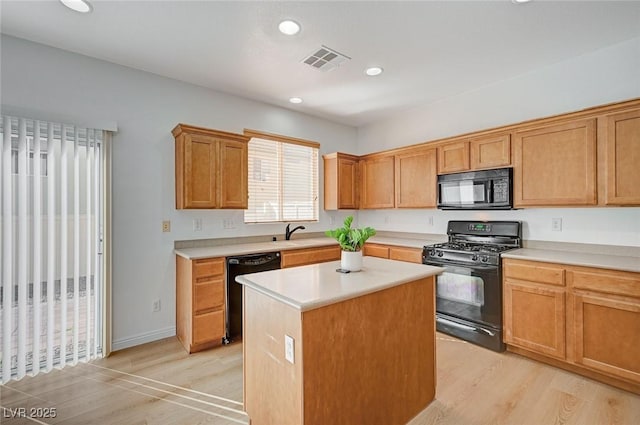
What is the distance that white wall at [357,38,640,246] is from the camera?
266 centimetres

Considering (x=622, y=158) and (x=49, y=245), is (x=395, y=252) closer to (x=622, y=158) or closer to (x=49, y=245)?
(x=622, y=158)

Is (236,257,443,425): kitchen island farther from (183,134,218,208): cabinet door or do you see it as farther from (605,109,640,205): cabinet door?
(605,109,640,205): cabinet door

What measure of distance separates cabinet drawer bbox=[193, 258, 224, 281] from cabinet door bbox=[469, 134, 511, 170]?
9.87ft

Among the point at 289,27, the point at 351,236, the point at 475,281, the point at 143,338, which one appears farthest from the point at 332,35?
the point at 143,338

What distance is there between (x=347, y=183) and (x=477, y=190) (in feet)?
6.37

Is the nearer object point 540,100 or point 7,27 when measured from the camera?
point 7,27

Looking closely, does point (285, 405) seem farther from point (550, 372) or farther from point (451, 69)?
point (451, 69)

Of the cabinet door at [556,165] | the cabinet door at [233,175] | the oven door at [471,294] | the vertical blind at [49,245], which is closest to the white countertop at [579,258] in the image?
the oven door at [471,294]

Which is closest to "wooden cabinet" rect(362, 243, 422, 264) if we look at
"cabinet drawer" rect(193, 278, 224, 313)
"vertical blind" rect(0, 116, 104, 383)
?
"cabinet drawer" rect(193, 278, 224, 313)

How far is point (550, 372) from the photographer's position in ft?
8.16

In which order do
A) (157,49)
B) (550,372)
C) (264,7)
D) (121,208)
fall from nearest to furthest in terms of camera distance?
1. (264,7)
2. (550,372)
3. (157,49)
4. (121,208)

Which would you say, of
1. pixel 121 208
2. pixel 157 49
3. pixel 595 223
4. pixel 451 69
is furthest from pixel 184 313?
pixel 595 223

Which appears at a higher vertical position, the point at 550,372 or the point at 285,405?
the point at 285,405

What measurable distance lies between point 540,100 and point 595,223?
4.52 feet
